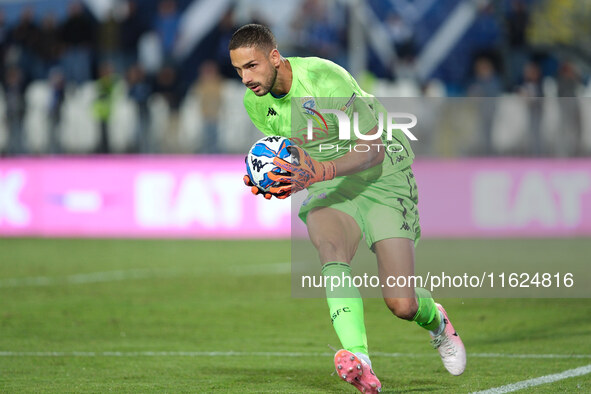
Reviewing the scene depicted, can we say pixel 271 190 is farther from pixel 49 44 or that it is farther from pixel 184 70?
pixel 49 44

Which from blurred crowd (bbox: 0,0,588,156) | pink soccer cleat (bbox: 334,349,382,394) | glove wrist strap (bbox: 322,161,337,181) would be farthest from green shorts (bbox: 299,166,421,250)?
blurred crowd (bbox: 0,0,588,156)

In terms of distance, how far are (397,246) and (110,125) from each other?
13.3m

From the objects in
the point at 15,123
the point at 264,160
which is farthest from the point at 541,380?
the point at 15,123

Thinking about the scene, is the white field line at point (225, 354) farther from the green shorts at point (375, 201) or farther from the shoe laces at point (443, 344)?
the green shorts at point (375, 201)

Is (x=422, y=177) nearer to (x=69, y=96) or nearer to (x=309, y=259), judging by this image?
(x=309, y=259)

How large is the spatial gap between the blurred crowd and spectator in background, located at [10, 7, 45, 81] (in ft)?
0.06

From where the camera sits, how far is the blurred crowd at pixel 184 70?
744 inches

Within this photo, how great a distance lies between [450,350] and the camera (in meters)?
6.93

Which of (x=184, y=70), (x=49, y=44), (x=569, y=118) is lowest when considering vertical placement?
(x=569, y=118)

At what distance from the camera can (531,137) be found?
18109 millimetres

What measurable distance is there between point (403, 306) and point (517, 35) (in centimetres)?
1481

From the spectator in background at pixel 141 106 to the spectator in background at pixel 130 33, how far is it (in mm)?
1109

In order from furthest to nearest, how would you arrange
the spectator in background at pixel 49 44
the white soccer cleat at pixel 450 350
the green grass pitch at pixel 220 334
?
the spectator in background at pixel 49 44, the green grass pitch at pixel 220 334, the white soccer cleat at pixel 450 350

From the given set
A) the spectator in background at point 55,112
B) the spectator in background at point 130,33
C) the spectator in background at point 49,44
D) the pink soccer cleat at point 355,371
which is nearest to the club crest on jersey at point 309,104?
the pink soccer cleat at point 355,371
